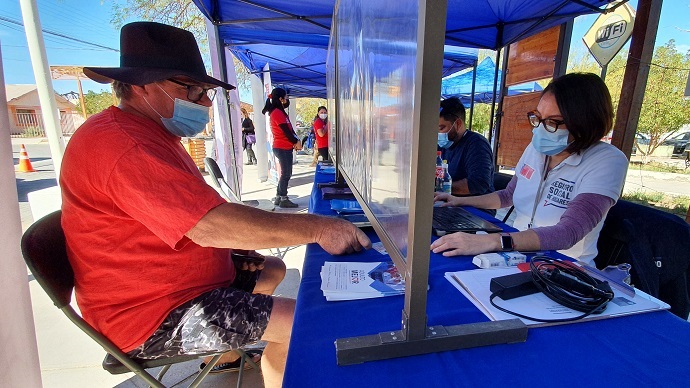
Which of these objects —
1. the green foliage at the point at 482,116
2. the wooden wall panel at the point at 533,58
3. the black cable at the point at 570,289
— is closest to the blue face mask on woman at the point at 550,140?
the black cable at the point at 570,289

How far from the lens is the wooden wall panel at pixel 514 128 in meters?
4.22

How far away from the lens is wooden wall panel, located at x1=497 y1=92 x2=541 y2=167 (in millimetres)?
4219

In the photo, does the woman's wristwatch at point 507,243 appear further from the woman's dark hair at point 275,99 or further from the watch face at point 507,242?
the woman's dark hair at point 275,99

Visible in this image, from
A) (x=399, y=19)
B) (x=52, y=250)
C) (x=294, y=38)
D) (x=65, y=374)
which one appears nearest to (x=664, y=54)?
(x=294, y=38)

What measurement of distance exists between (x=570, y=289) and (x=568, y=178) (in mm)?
812

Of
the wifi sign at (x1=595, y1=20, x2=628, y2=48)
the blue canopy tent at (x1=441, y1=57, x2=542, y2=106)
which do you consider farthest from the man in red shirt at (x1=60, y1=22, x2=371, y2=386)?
the blue canopy tent at (x1=441, y1=57, x2=542, y2=106)

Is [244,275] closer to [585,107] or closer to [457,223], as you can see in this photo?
[457,223]

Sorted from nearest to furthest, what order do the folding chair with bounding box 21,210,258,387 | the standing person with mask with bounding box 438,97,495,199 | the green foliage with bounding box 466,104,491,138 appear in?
the folding chair with bounding box 21,210,258,387 < the standing person with mask with bounding box 438,97,495,199 < the green foliage with bounding box 466,104,491,138

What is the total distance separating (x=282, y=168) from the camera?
16.9ft

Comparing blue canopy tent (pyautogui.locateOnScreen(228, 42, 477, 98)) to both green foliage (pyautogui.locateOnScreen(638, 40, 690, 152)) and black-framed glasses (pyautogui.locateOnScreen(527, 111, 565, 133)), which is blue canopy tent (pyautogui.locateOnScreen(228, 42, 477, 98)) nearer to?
green foliage (pyautogui.locateOnScreen(638, 40, 690, 152))

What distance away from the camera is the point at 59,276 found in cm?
104

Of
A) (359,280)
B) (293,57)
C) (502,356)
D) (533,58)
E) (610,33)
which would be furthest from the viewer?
(293,57)

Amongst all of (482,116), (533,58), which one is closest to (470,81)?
(533,58)

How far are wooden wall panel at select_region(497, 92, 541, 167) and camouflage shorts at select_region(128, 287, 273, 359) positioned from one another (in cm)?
422
